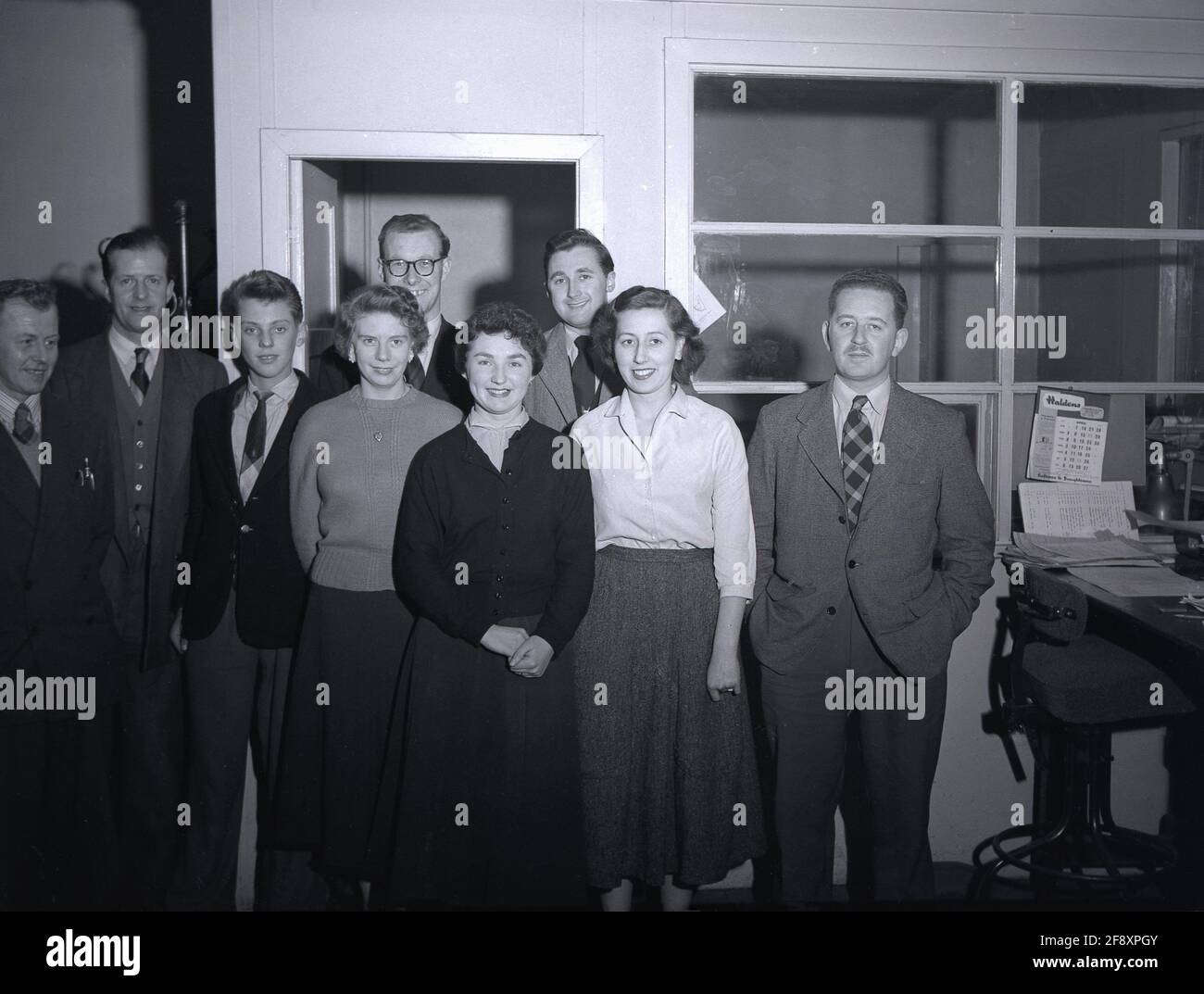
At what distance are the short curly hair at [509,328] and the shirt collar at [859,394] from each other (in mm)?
793

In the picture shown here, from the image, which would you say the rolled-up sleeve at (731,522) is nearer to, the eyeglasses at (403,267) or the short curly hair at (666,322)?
the short curly hair at (666,322)

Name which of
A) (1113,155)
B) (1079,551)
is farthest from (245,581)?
(1113,155)

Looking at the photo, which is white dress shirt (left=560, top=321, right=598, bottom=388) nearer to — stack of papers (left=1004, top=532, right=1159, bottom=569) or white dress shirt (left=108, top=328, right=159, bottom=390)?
white dress shirt (left=108, top=328, right=159, bottom=390)

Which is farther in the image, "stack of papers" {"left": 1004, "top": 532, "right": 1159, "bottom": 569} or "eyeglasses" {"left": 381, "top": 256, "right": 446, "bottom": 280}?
"stack of papers" {"left": 1004, "top": 532, "right": 1159, "bottom": 569}

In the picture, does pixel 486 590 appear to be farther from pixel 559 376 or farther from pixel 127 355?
pixel 127 355

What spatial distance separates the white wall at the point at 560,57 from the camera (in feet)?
9.95

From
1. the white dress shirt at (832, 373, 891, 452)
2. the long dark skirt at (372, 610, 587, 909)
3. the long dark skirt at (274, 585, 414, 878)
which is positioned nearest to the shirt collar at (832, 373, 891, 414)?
the white dress shirt at (832, 373, 891, 452)

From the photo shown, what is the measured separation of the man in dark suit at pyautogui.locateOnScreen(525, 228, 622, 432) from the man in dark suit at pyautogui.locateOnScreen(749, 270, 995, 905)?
0.56 meters

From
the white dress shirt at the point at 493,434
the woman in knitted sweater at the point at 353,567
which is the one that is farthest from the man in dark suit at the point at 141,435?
the white dress shirt at the point at 493,434

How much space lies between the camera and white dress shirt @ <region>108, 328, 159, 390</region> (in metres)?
2.82

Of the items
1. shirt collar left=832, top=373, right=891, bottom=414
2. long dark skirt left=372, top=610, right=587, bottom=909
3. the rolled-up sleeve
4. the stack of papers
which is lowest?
long dark skirt left=372, top=610, right=587, bottom=909

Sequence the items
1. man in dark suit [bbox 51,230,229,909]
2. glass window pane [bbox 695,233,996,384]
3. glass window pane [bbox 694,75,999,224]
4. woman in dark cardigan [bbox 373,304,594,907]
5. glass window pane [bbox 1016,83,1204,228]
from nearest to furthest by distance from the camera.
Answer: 1. woman in dark cardigan [bbox 373,304,594,907]
2. man in dark suit [bbox 51,230,229,909]
3. glass window pane [bbox 1016,83,1204,228]
4. glass window pane [bbox 695,233,996,384]
5. glass window pane [bbox 694,75,999,224]

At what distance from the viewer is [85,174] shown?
14.6 ft
